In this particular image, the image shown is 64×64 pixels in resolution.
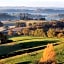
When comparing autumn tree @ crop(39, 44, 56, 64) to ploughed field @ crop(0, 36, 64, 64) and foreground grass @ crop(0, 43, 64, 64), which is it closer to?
ploughed field @ crop(0, 36, 64, 64)

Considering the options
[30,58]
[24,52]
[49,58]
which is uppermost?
[49,58]

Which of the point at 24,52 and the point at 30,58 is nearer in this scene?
the point at 30,58

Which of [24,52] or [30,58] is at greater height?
[30,58]

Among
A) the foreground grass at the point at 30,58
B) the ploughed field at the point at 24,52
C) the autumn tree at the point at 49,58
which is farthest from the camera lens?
the ploughed field at the point at 24,52

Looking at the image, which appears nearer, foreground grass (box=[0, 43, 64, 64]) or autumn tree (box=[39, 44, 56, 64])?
autumn tree (box=[39, 44, 56, 64])

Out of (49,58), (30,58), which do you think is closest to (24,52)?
(30,58)

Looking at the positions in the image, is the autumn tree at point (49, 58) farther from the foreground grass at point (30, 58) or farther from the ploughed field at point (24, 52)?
the foreground grass at point (30, 58)

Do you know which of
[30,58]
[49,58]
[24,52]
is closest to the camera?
[49,58]

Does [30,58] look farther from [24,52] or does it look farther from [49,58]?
[49,58]

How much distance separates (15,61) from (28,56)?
3.84 metres

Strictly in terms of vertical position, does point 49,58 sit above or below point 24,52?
above

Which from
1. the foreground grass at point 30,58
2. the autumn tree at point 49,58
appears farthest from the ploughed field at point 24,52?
the autumn tree at point 49,58

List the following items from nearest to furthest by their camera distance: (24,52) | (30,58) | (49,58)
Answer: (49,58) < (30,58) < (24,52)

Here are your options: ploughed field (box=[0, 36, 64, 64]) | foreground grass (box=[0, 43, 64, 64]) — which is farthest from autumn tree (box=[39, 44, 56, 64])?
foreground grass (box=[0, 43, 64, 64])
